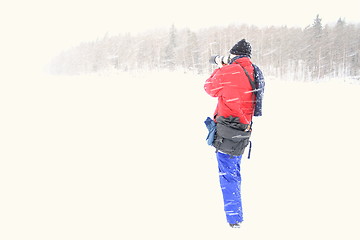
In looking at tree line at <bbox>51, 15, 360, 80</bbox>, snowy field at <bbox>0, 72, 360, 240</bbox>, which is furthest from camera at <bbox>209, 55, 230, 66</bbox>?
tree line at <bbox>51, 15, 360, 80</bbox>

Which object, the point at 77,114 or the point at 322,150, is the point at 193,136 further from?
the point at 77,114

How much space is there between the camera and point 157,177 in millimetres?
3850

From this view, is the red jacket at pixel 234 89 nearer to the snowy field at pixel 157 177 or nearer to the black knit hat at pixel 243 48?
the black knit hat at pixel 243 48

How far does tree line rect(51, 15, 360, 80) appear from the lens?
17625 mm

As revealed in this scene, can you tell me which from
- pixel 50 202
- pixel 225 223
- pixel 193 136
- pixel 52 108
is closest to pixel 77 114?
pixel 52 108

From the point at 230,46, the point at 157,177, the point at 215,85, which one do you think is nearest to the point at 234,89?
the point at 215,85

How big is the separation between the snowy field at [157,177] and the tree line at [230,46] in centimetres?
1132

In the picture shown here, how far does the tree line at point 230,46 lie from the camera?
694 inches

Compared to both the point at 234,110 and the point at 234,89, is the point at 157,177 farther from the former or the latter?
the point at 234,89

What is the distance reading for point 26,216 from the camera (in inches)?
106

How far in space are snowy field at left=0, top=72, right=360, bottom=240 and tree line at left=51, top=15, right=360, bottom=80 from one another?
11316 millimetres

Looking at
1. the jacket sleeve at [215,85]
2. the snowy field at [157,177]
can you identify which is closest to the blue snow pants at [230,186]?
the snowy field at [157,177]

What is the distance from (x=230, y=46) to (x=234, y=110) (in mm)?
19023

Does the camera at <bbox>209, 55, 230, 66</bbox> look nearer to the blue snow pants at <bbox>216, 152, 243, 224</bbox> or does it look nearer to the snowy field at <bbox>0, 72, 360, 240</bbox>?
the blue snow pants at <bbox>216, 152, 243, 224</bbox>
